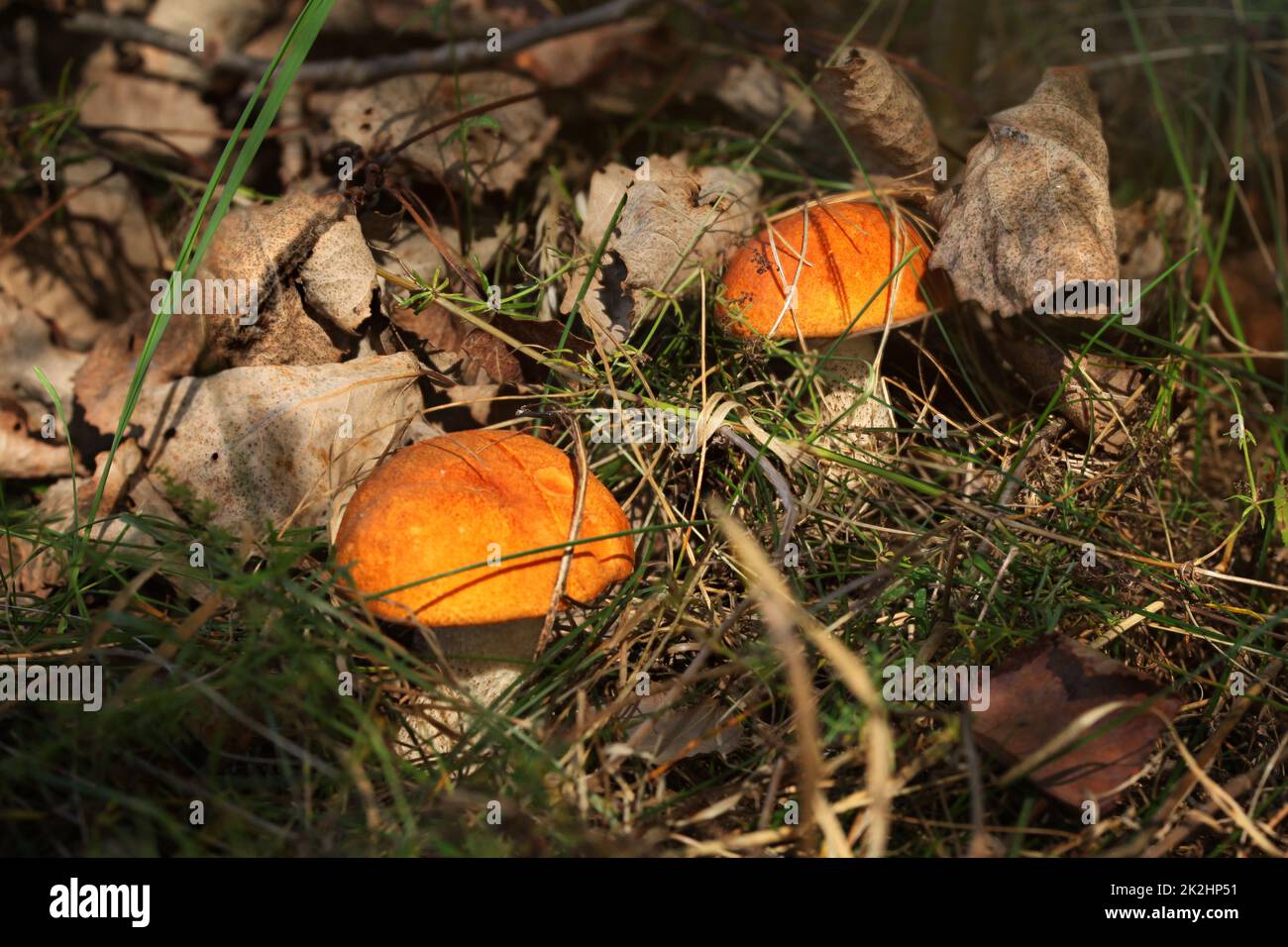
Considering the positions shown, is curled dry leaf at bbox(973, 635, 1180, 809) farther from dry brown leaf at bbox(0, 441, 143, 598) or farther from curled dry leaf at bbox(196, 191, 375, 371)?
dry brown leaf at bbox(0, 441, 143, 598)

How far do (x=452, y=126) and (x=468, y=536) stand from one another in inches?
81.3

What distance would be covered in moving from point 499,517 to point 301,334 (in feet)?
3.93

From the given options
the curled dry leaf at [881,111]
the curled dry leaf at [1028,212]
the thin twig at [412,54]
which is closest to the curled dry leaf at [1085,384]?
the curled dry leaf at [1028,212]

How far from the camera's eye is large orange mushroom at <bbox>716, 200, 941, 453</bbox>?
9.35ft

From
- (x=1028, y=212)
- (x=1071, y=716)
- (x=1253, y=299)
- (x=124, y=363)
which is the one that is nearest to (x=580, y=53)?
(x=1028, y=212)

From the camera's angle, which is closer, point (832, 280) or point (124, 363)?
point (832, 280)

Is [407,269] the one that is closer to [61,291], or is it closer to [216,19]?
[61,291]

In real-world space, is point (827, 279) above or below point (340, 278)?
below

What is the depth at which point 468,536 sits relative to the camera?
2.22 metres

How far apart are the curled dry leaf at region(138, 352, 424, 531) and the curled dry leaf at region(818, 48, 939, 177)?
1.67 metres

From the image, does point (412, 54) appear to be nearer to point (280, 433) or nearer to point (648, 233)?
point (648, 233)

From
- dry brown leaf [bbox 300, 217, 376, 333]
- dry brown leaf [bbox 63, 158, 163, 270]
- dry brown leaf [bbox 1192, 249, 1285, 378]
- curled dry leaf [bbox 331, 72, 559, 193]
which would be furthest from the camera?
dry brown leaf [bbox 63, 158, 163, 270]

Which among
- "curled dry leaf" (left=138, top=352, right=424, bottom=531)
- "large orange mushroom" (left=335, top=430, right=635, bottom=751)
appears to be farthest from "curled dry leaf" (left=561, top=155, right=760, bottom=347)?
"large orange mushroom" (left=335, top=430, right=635, bottom=751)

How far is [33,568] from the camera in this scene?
2893mm
